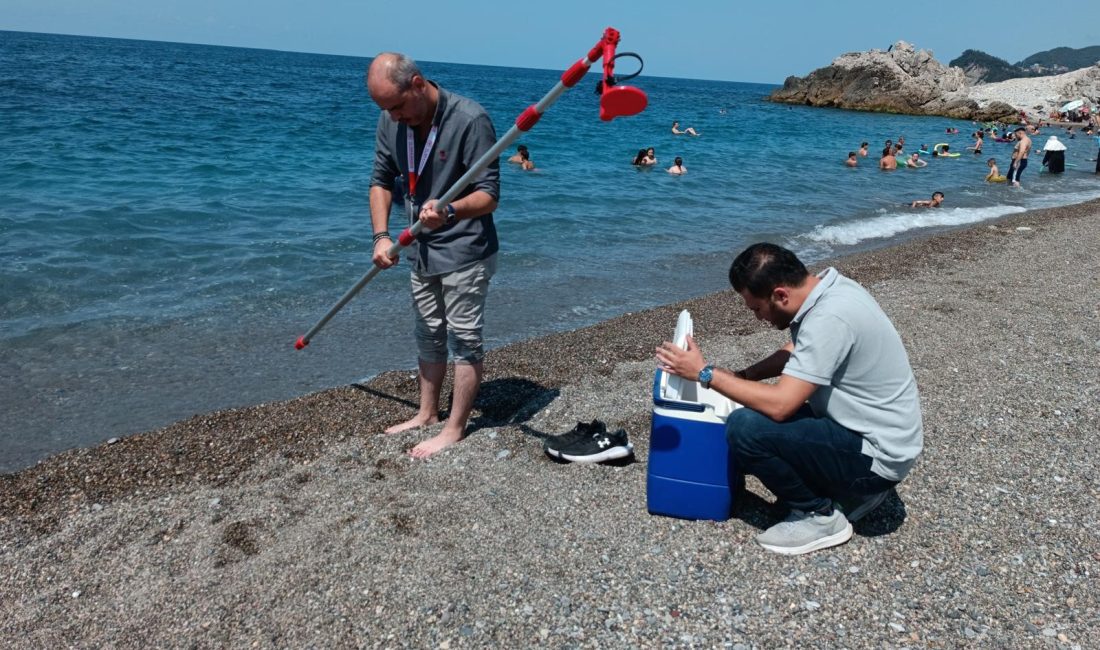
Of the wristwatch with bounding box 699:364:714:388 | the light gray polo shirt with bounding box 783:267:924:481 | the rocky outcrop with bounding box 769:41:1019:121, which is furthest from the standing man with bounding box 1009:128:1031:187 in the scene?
the rocky outcrop with bounding box 769:41:1019:121

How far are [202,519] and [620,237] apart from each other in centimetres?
931

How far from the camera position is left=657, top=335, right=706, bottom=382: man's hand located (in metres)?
3.18

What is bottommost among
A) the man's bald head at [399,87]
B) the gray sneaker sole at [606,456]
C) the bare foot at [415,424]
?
the bare foot at [415,424]

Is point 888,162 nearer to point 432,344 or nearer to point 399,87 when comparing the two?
point 432,344

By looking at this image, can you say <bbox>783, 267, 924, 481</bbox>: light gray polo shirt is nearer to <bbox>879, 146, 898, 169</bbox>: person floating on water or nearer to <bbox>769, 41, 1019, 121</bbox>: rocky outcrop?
<bbox>879, 146, 898, 169</bbox>: person floating on water

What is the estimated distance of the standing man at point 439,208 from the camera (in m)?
3.89

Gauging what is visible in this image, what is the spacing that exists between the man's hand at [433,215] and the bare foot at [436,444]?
53.0 inches

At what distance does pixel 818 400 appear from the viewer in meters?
3.33

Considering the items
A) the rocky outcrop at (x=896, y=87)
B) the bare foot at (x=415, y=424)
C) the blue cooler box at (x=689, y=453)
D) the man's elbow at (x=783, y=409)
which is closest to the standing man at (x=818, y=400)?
the man's elbow at (x=783, y=409)

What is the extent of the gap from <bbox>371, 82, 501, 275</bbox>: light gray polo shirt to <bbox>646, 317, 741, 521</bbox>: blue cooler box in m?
1.30

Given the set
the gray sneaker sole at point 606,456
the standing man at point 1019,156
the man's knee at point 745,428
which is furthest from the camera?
the standing man at point 1019,156

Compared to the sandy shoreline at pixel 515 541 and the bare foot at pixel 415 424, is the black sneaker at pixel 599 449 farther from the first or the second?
the bare foot at pixel 415 424

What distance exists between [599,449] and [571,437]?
232 millimetres

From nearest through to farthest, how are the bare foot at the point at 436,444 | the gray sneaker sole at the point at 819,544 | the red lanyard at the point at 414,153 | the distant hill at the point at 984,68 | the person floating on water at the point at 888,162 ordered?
the gray sneaker sole at the point at 819,544
the red lanyard at the point at 414,153
the bare foot at the point at 436,444
the person floating on water at the point at 888,162
the distant hill at the point at 984,68
